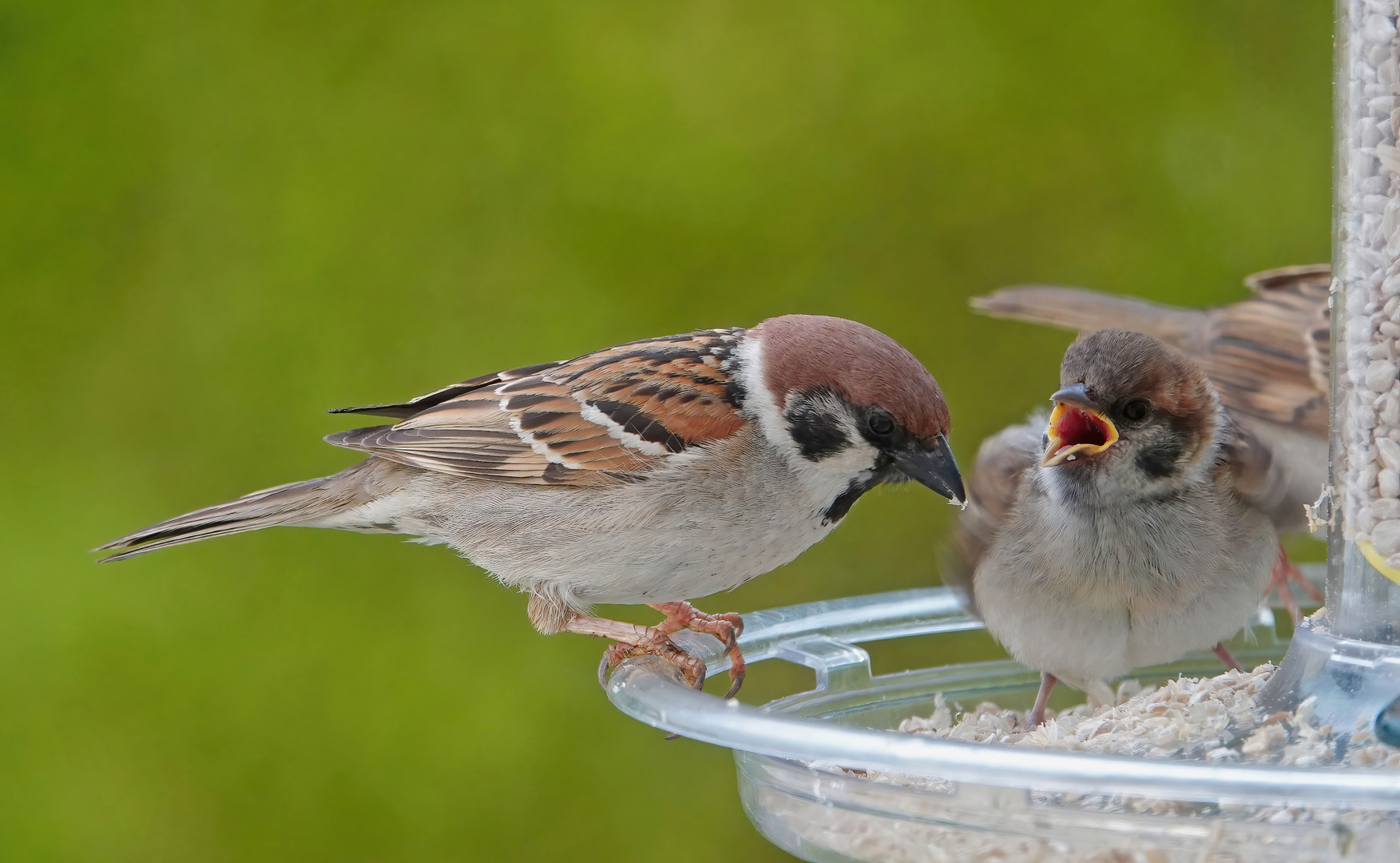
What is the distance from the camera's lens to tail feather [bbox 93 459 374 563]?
239 cm

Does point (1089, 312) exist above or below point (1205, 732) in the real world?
above

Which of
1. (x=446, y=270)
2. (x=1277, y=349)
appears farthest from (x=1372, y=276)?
(x=446, y=270)

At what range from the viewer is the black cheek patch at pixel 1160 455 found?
2.00 metres

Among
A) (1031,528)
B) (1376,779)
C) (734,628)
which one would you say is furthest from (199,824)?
(1376,779)

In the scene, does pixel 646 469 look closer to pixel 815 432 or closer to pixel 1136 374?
pixel 815 432

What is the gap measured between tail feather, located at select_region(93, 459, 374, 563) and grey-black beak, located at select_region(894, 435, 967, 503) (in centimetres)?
102

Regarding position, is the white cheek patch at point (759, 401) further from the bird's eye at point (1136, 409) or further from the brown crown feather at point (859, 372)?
the bird's eye at point (1136, 409)

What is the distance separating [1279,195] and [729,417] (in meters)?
1.57

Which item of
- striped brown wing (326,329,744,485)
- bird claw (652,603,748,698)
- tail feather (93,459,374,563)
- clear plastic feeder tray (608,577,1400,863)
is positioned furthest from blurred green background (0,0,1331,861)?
clear plastic feeder tray (608,577,1400,863)

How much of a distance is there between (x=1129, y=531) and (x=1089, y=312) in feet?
4.97

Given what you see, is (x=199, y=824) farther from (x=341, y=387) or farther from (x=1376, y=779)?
(x=1376, y=779)

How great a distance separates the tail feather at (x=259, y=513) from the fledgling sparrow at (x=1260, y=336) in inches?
58.7

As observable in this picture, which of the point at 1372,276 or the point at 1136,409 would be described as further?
the point at 1136,409

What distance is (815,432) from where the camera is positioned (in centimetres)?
218
